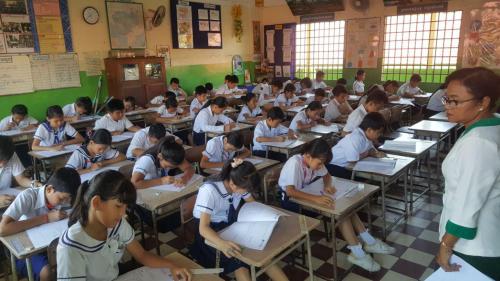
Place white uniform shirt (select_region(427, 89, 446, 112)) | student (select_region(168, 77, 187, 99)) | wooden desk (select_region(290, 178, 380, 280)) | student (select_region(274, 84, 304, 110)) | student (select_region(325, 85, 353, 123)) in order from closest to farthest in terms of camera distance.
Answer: wooden desk (select_region(290, 178, 380, 280)) < student (select_region(325, 85, 353, 123)) < white uniform shirt (select_region(427, 89, 446, 112)) < student (select_region(274, 84, 304, 110)) < student (select_region(168, 77, 187, 99))

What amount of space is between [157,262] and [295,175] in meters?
1.24

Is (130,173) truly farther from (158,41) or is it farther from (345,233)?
(158,41)

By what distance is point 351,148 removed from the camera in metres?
3.22

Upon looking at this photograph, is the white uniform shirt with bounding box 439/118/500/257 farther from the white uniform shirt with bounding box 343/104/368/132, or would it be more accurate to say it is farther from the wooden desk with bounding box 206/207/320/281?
the white uniform shirt with bounding box 343/104/368/132

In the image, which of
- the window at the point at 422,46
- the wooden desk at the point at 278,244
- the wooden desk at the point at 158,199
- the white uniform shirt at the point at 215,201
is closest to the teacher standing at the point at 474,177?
the wooden desk at the point at 278,244

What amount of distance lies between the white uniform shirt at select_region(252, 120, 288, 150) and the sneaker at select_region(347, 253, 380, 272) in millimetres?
1757

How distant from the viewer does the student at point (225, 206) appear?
2.05 meters

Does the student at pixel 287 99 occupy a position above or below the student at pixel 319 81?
below

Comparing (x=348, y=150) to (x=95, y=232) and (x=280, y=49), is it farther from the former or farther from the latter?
(x=280, y=49)

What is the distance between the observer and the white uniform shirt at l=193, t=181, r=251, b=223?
6.92 feet

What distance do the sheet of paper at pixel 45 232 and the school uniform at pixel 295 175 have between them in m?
1.46

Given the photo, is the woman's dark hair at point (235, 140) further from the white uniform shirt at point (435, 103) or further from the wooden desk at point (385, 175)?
the white uniform shirt at point (435, 103)

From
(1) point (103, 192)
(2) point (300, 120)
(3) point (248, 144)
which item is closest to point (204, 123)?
(3) point (248, 144)

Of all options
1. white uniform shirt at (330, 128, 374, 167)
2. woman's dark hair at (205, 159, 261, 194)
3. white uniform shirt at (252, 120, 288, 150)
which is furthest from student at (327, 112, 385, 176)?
woman's dark hair at (205, 159, 261, 194)
